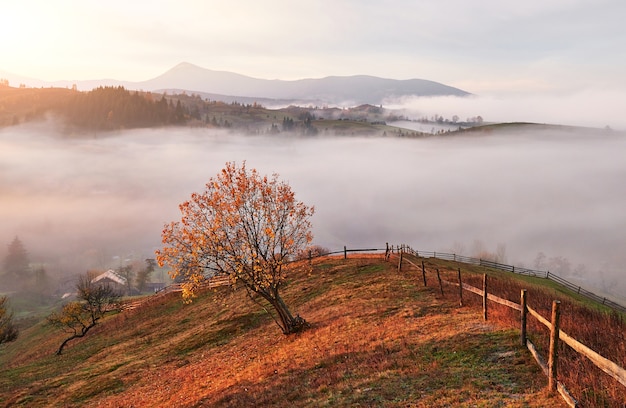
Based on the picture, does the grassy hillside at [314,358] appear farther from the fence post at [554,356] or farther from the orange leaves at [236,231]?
the orange leaves at [236,231]

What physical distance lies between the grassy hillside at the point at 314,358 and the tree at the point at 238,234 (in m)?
5.76

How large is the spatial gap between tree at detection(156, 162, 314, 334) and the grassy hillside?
5.76 m

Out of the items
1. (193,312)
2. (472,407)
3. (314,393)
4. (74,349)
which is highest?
(472,407)

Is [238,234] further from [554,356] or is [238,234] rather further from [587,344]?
[587,344]

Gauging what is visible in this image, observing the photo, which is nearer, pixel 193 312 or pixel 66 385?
pixel 66 385

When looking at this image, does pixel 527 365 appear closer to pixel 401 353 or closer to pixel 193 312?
pixel 401 353

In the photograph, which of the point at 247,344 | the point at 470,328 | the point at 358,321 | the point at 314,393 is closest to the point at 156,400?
the point at 247,344

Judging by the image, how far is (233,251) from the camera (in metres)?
27.4

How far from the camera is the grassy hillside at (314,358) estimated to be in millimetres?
14703

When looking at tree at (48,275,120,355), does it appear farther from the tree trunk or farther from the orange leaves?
the tree trunk

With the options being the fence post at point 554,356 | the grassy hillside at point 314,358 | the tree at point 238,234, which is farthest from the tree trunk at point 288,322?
the fence post at point 554,356

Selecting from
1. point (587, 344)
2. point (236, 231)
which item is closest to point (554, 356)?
point (587, 344)

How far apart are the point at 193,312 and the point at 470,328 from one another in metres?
40.7

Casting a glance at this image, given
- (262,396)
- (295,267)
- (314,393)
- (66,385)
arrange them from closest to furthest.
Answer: (314,393), (262,396), (66,385), (295,267)
